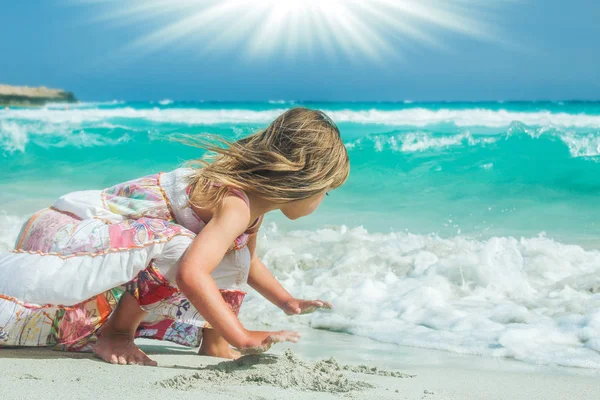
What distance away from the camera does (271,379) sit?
185cm

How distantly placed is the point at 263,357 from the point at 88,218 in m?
0.73

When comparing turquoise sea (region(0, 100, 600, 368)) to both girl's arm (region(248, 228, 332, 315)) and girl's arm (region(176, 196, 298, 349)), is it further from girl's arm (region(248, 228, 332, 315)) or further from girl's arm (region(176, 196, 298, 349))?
girl's arm (region(176, 196, 298, 349))

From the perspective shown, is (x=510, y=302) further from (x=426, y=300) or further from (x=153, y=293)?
(x=153, y=293)

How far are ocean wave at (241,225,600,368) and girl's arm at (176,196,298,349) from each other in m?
1.27

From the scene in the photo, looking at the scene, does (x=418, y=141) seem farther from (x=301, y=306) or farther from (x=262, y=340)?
(x=262, y=340)

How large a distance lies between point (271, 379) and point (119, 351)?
56 centimetres

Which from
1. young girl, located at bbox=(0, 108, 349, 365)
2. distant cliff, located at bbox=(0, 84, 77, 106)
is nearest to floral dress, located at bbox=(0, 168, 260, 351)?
young girl, located at bbox=(0, 108, 349, 365)

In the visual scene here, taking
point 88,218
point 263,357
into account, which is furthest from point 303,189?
point 88,218

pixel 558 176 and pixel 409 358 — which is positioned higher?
pixel 558 176

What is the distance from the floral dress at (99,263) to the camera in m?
1.90

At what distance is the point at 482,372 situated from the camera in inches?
94.3

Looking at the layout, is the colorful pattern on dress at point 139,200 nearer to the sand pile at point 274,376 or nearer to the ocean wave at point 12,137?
the sand pile at point 274,376

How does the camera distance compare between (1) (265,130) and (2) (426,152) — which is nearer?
(1) (265,130)

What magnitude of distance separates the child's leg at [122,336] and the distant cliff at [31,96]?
49.4m
